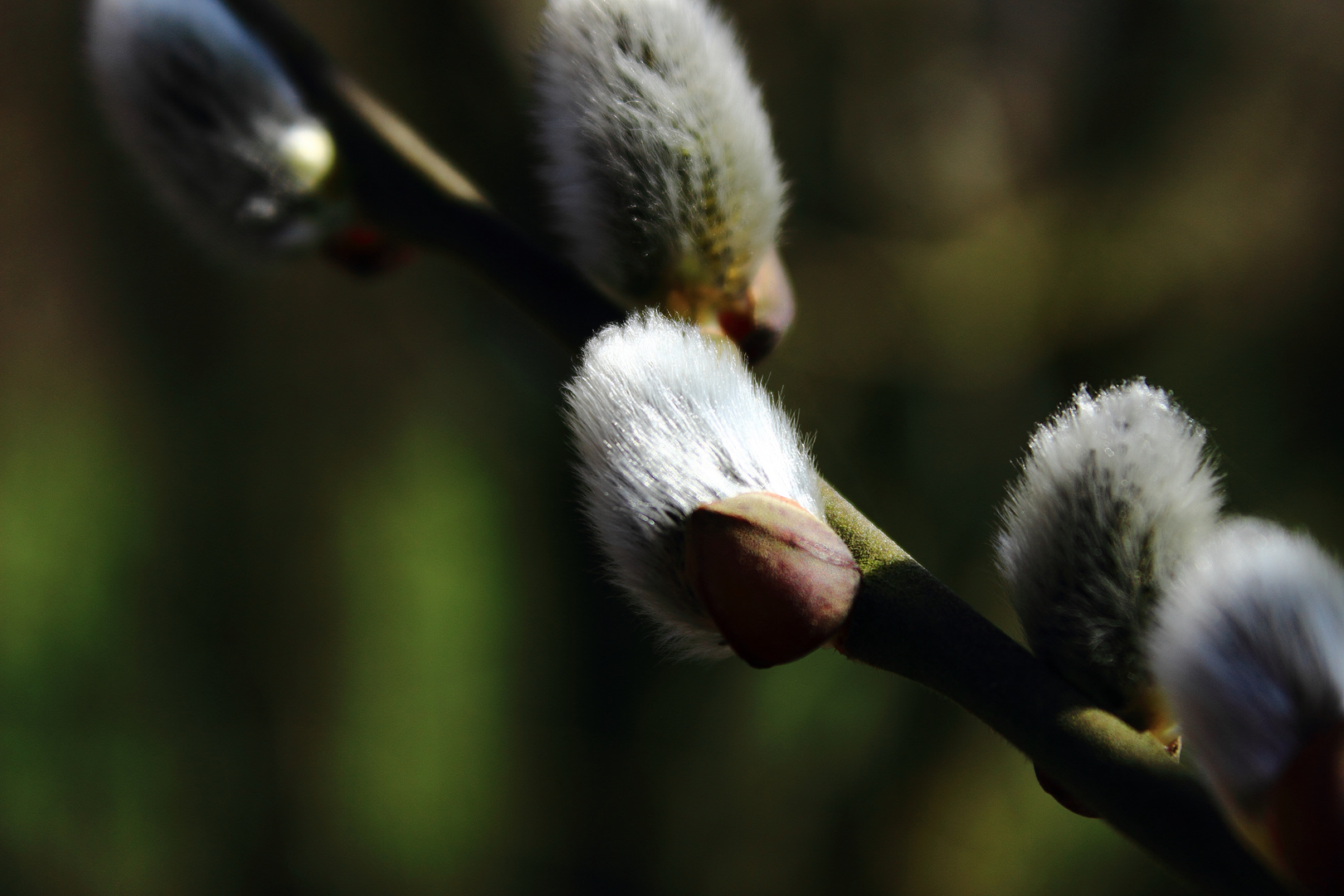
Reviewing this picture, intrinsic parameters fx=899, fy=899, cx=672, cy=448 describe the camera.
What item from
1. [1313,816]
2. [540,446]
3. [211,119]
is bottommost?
[1313,816]

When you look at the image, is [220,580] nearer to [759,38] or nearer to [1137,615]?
[759,38]

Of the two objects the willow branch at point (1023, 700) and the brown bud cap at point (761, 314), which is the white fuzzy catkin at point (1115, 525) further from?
the brown bud cap at point (761, 314)

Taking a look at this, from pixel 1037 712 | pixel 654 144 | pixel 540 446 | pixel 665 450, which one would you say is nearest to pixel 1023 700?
pixel 1037 712

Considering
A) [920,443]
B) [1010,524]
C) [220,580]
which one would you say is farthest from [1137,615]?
[220,580]

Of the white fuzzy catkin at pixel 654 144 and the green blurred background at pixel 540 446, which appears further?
the green blurred background at pixel 540 446

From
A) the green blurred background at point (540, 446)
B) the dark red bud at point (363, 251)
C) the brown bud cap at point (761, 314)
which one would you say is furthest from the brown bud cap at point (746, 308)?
the green blurred background at point (540, 446)

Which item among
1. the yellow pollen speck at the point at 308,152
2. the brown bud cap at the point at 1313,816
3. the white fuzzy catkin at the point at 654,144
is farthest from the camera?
the yellow pollen speck at the point at 308,152

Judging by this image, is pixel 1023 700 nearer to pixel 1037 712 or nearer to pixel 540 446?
pixel 1037 712
